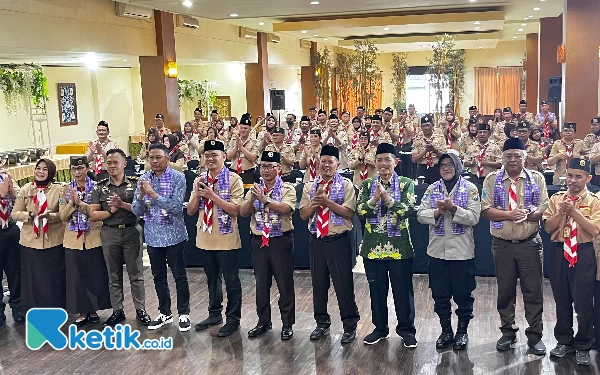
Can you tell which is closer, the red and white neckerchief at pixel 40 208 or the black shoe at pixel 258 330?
the black shoe at pixel 258 330

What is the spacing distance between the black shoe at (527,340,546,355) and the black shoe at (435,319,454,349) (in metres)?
0.61

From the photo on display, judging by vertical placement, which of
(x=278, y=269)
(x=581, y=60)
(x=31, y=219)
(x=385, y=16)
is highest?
(x=385, y=16)

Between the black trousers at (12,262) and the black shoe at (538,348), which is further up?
the black trousers at (12,262)

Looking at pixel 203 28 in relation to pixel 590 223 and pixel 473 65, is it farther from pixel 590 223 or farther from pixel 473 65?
pixel 473 65

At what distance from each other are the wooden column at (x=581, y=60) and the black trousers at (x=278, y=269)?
28.6 ft

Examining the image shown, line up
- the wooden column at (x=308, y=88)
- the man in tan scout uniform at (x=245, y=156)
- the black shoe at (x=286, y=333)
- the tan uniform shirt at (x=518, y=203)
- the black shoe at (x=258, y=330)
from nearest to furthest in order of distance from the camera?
the tan uniform shirt at (x=518, y=203) → the black shoe at (x=286, y=333) → the black shoe at (x=258, y=330) → the man in tan scout uniform at (x=245, y=156) → the wooden column at (x=308, y=88)

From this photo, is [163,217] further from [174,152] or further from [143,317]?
[174,152]

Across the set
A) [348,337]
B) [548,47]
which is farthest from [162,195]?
[548,47]

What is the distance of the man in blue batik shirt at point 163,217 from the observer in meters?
5.85

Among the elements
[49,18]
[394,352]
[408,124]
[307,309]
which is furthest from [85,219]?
[408,124]

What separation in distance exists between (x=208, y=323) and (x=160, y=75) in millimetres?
9327

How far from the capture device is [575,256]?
486 centimetres

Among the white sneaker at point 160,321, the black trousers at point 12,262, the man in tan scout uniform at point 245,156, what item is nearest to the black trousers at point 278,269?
the white sneaker at point 160,321

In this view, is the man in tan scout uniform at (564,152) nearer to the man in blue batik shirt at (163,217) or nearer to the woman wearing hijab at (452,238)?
the woman wearing hijab at (452,238)
